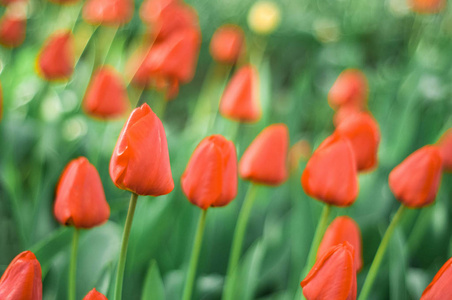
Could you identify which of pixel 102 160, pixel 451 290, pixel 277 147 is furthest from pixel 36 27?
pixel 451 290

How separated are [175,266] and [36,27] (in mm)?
1568

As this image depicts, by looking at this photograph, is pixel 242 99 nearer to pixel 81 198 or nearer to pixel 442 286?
pixel 81 198

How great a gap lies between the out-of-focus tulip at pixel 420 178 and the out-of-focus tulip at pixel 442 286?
0.23 metres

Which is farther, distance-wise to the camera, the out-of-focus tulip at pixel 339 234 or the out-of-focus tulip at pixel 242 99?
the out-of-focus tulip at pixel 242 99

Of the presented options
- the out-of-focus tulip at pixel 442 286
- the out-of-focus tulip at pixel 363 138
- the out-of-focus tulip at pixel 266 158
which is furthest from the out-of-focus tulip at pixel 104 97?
the out-of-focus tulip at pixel 442 286

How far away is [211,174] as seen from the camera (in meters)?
0.65

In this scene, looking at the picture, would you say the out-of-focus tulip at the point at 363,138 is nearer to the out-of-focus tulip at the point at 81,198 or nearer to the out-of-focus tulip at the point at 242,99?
the out-of-focus tulip at the point at 242,99

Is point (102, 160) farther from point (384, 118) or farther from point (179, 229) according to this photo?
point (384, 118)

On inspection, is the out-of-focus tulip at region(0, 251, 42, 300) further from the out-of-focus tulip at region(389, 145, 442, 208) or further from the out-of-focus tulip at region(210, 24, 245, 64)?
the out-of-focus tulip at region(210, 24, 245, 64)

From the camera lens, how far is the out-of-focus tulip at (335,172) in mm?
708

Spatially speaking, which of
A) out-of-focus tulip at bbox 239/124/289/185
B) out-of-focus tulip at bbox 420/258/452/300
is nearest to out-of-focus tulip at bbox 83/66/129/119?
out-of-focus tulip at bbox 239/124/289/185

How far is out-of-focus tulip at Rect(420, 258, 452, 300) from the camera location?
53 cm

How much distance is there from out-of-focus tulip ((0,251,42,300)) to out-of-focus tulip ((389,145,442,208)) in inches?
21.3

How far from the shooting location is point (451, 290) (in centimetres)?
53
